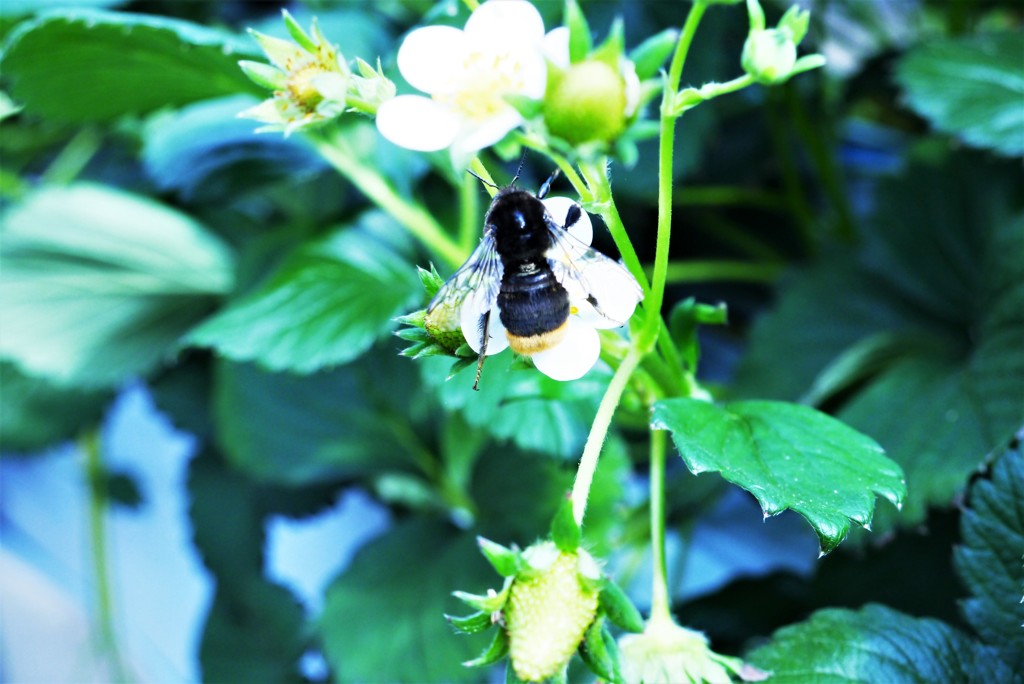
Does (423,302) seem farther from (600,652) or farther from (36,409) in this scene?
(36,409)

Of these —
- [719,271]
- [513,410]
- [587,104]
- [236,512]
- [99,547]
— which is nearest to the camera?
[587,104]

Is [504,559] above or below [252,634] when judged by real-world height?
above

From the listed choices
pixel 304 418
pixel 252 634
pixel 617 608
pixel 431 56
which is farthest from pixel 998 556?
pixel 252 634

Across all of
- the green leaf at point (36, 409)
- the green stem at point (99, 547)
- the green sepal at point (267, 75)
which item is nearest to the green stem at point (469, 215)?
the green sepal at point (267, 75)

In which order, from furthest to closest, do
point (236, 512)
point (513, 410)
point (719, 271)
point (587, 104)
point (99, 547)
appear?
point (99, 547) < point (236, 512) < point (719, 271) < point (513, 410) < point (587, 104)

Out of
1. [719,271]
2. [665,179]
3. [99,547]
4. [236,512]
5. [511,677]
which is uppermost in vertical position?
[665,179]

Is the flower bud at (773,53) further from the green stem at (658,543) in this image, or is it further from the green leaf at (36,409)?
the green leaf at (36,409)

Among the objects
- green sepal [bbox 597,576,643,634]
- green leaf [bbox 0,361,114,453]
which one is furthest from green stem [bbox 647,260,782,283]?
green leaf [bbox 0,361,114,453]
